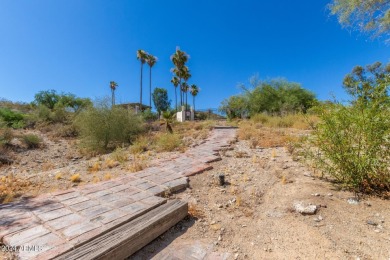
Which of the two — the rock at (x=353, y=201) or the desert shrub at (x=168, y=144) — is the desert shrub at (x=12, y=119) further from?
the rock at (x=353, y=201)

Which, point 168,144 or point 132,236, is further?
point 168,144

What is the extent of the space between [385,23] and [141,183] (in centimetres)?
709

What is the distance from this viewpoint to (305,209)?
2.29 meters

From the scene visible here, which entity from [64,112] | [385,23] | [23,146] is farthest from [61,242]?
[64,112]

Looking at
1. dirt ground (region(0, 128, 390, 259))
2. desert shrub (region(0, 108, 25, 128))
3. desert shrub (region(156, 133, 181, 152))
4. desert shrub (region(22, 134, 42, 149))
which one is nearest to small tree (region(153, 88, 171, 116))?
desert shrub (region(0, 108, 25, 128))

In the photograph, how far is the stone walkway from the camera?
1656mm

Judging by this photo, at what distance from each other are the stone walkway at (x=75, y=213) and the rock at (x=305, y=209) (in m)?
1.58

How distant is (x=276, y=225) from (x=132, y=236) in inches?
57.8

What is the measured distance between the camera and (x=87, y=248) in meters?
1.57

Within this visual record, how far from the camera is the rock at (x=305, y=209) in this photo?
7.40 ft

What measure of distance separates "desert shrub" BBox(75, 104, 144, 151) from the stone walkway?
687 cm

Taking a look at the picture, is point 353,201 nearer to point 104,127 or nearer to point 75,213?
point 75,213

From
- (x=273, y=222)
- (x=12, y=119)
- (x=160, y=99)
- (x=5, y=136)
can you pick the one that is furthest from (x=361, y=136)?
(x=160, y=99)

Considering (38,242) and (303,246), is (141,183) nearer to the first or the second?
(38,242)
